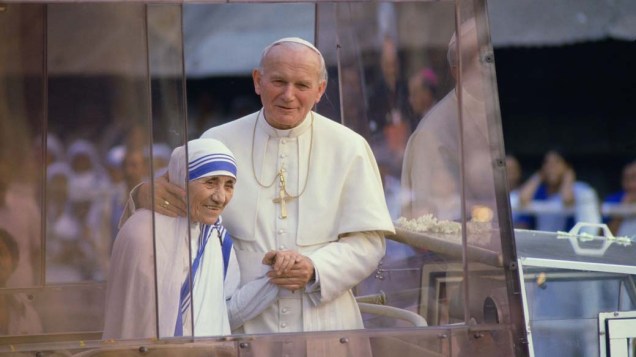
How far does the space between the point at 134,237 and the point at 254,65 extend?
70cm

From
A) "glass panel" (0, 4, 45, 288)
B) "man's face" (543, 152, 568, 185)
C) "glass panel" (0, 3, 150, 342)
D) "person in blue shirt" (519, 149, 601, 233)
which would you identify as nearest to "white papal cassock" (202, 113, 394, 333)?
"glass panel" (0, 3, 150, 342)

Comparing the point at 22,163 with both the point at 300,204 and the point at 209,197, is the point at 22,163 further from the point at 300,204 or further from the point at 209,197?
the point at 300,204

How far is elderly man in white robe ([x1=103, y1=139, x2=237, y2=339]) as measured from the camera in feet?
11.9

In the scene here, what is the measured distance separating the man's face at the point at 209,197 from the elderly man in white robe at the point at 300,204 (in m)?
0.17

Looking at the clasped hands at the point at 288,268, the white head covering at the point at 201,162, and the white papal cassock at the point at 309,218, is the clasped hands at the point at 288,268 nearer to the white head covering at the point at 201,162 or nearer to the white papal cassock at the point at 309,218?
the white papal cassock at the point at 309,218

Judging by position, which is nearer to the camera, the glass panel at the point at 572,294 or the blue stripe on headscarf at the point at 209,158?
the blue stripe on headscarf at the point at 209,158

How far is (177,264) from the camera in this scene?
369 centimetres

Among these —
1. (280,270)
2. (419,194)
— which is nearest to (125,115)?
(280,270)

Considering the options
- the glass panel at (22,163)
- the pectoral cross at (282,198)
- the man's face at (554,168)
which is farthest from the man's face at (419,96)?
the man's face at (554,168)

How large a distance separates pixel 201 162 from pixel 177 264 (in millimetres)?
298

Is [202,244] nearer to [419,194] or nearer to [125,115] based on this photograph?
[125,115]

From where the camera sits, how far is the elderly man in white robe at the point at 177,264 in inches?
143

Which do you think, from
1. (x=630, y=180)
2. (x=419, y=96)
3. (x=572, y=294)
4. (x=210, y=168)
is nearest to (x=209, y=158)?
(x=210, y=168)

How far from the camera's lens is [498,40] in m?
8.95
